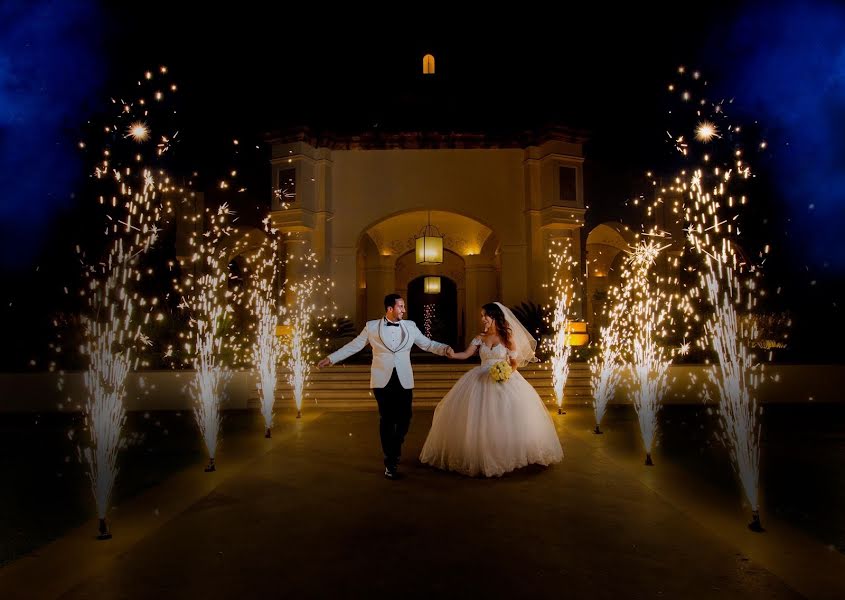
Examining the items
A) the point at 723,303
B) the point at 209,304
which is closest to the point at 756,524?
the point at 723,303

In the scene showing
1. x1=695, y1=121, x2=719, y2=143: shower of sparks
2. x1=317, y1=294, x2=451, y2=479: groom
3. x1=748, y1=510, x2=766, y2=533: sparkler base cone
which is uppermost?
x1=695, y1=121, x2=719, y2=143: shower of sparks

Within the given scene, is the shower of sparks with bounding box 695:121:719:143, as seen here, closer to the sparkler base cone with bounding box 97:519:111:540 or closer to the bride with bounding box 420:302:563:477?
the bride with bounding box 420:302:563:477

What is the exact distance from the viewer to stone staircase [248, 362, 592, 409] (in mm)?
13391

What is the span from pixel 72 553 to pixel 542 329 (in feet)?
44.5

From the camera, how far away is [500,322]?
23.0ft

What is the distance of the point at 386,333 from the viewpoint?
654 cm

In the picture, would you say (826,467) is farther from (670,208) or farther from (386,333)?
(670,208)

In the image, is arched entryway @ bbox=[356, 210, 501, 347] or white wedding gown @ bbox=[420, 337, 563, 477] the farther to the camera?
arched entryway @ bbox=[356, 210, 501, 347]

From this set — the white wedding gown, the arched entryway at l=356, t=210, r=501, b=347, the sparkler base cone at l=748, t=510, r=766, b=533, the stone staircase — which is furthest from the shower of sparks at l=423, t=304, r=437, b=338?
the sparkler base cone at l=748, t=510, r=766, b=533

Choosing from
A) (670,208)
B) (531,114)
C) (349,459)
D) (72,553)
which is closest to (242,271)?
(531,114)

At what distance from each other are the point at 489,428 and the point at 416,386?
747 centimetres

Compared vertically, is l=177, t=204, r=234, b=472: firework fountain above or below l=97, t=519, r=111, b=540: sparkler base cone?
above

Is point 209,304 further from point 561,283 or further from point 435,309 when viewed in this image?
point 561,283

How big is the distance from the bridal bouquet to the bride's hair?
0.30 m
